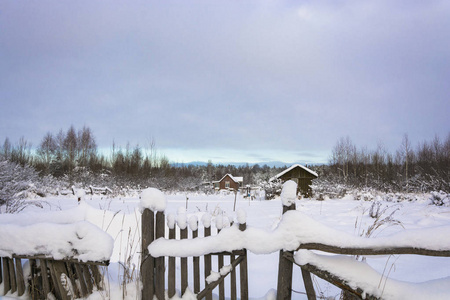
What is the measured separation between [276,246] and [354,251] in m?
0.67

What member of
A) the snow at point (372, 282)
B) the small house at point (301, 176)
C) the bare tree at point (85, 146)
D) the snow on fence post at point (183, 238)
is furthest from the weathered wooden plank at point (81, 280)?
the bare tree at point (85, 146)

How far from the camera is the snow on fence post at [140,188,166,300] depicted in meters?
2.57

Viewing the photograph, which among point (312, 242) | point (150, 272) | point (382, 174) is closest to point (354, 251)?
point (312, 242)

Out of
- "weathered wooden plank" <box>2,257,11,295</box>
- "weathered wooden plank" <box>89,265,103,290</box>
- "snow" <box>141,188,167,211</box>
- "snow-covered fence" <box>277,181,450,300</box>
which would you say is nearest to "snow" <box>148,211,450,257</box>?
"snow-covered fence" <box>277,181,450,300</box>

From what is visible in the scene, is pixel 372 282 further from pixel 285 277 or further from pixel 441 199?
pixel 441 199

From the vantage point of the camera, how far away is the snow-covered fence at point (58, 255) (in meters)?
2.57

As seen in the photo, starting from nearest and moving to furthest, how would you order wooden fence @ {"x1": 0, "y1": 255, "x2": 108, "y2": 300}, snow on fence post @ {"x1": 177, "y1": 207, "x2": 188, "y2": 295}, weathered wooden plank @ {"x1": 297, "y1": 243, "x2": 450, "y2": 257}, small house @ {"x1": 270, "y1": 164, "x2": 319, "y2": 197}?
weathered wooden plank @ {"x1": 297, "y1": 243, "x2": 450, "y2": 257}, snow on fence post @ {"x1": 177, "y1": 207, "x2": 188, "y2": 295}, wooden fence @ {"x1": 0, "y1": 255, "x2": 108, "y2": 300}, small house @ {"x1": 270, "y1": 164, "x2": 319, "y2": 197}

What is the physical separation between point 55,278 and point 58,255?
1.14 feet

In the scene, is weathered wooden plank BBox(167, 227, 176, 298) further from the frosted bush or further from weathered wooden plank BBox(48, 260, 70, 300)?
the frosted bush

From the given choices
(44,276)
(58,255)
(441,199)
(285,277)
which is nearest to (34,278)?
(44,276)

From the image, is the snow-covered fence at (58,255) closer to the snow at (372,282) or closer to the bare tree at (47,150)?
the snow at (372,282)

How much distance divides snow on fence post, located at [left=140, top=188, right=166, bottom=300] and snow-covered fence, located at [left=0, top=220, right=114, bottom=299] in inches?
14.9

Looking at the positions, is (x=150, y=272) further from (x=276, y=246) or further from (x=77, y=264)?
(x=276, y=246)

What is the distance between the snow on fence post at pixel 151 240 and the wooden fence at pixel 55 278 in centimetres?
41
